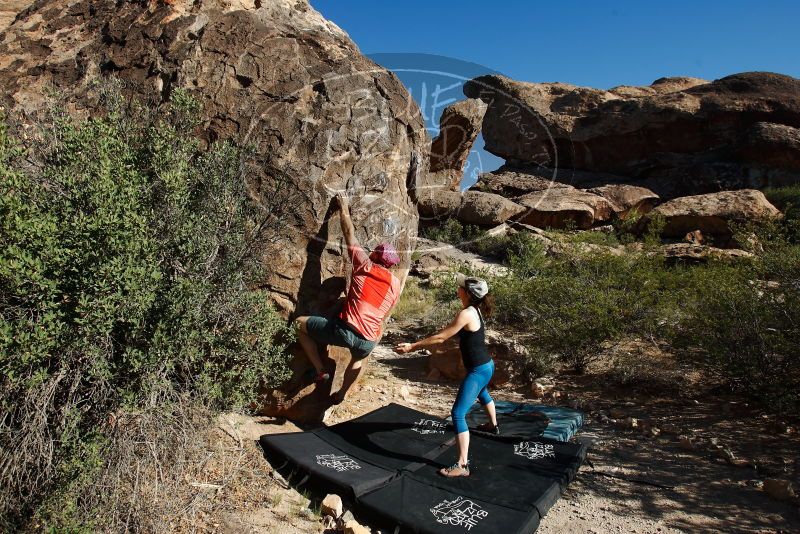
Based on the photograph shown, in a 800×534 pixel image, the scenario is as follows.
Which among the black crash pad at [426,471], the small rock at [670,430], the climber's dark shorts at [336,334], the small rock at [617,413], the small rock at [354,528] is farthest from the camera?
the small rock at [617,413]

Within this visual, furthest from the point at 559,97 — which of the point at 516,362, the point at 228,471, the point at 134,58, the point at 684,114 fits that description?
the point at 228,471

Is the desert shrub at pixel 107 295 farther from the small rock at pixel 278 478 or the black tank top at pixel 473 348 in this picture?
the black tank top at pixel 473 348

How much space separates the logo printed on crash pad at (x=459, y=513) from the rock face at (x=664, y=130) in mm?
20840

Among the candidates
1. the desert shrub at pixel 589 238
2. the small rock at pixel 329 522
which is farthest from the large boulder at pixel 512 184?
the small rock at pixel 329 522

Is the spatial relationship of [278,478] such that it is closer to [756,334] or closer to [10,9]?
[756,334]

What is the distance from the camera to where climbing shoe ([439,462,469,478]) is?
3.55 m

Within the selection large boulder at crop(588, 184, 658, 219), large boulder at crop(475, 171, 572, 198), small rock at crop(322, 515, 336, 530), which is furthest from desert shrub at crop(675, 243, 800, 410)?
large boulder at crop(475, 171, 572, 198)

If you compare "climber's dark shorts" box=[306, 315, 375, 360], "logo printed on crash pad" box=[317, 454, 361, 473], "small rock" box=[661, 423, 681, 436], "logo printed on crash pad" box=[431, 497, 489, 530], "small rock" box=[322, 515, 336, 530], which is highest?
"climber's dark shorts" box=[306, 315, 375, 360]

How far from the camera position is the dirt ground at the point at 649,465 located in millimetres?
3193

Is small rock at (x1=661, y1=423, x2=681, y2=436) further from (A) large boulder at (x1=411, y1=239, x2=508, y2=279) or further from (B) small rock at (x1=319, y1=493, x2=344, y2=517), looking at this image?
(A) large boulder at (x1=411, y1=239, x2=508, y2=279)

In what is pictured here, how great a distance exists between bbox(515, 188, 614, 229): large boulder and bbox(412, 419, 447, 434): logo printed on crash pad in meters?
14.1

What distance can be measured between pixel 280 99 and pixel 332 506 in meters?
3.25

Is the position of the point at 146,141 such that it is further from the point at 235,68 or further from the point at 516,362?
the point at 516,362

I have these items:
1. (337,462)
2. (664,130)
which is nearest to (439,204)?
(664,130)
